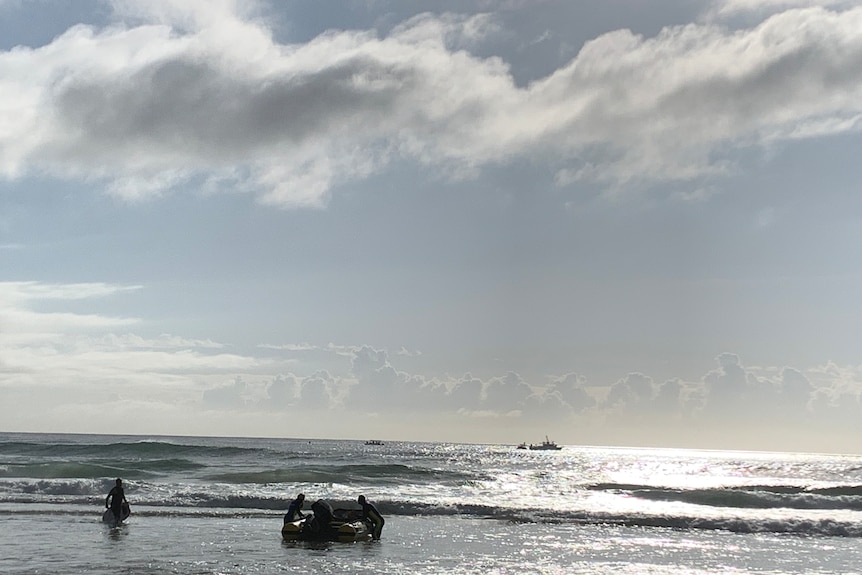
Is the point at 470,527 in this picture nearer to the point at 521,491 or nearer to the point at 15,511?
the point at 15,511

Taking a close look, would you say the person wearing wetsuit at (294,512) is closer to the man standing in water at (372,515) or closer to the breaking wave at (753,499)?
the man standing in water at (372,515)

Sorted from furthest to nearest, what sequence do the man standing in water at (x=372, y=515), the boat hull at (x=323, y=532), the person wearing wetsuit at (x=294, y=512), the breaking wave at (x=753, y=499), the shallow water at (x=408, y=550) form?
the breaking wave at (x=753, y=499) < the man standing in water at (x=372, y=515) < the person wearing wetsuit at (x=294, y=512) < the boat hull at (x=323, y=532) < the shallow water at (x=408, y=550)

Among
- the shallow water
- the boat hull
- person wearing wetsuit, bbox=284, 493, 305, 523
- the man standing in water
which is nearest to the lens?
the shallow water

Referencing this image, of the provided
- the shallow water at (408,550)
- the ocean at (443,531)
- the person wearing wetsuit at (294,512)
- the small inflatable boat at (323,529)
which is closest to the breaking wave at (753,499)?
the ocean at (443,531)

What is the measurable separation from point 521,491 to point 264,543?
1075 inches

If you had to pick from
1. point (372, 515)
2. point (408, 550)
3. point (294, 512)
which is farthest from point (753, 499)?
point (294, 512)


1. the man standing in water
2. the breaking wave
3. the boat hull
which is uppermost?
the man standing in water

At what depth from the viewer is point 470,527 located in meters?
28.3

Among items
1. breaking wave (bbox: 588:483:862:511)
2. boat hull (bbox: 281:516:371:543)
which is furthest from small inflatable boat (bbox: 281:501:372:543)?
breaking wave (bbox: 588:483:862:511)

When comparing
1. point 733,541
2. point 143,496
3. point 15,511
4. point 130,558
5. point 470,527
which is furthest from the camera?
point 143,496

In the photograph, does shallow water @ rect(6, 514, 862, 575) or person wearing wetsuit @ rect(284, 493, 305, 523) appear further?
person wearing wetsuit @ rect(284, 493, 305, 523)

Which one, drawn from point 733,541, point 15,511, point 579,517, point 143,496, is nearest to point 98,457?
point 143,496

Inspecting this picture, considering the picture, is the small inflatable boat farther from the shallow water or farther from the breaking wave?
the breaking wave

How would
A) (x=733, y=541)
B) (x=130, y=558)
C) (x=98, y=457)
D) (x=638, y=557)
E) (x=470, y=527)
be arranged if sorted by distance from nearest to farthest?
(x=130, y=558) → (x=638, y=557) → (x=733, y=541) → (x=470, y=527) → (x=98, y=457)
